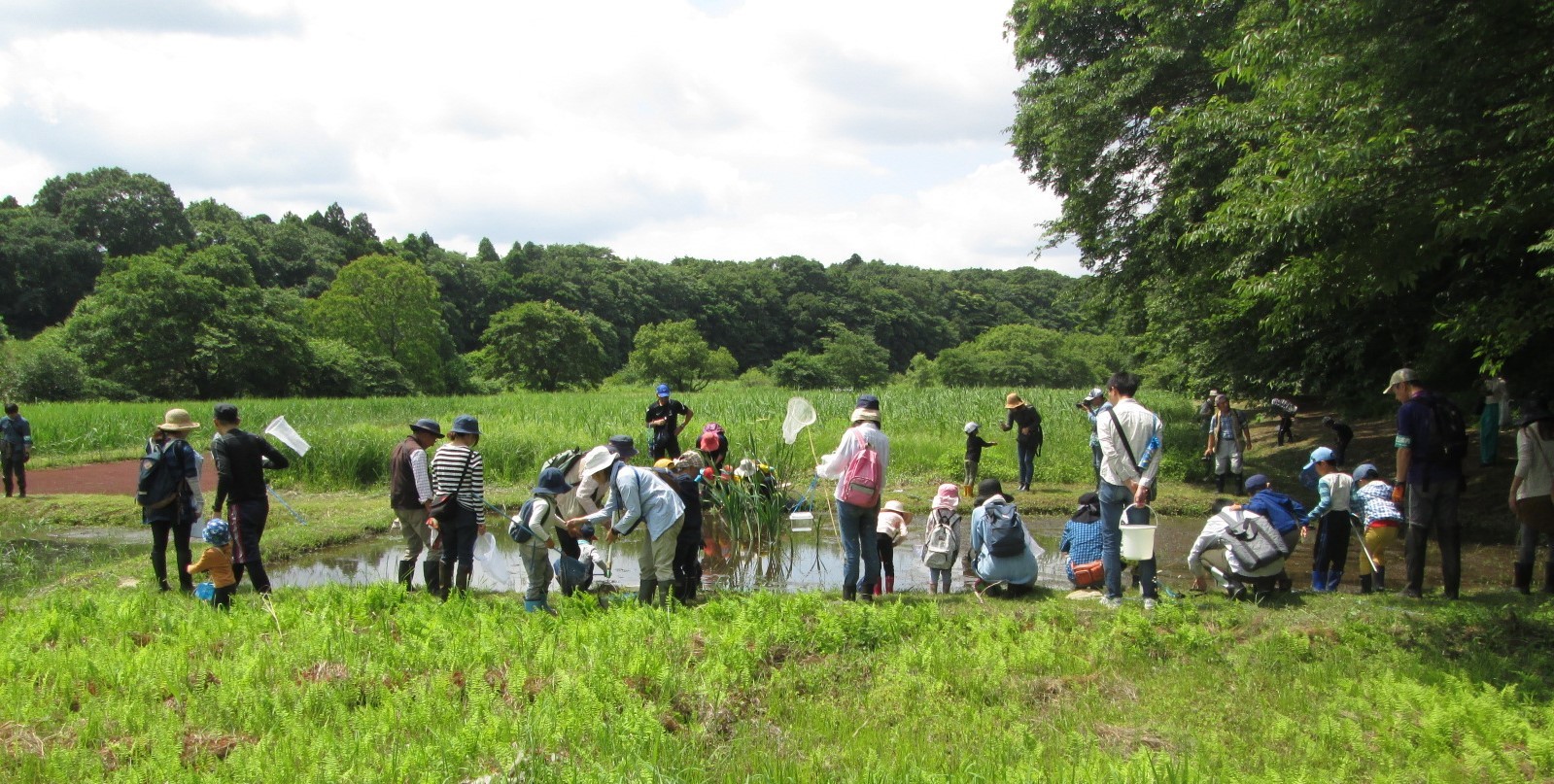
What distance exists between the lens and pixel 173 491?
7.82m

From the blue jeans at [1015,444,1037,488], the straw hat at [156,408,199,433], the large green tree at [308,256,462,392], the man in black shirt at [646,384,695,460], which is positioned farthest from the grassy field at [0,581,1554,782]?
the large green tree at [308,256,462,392]

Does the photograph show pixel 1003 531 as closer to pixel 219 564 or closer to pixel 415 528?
pixel 415 528

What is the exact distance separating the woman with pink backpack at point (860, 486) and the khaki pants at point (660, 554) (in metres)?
1.24

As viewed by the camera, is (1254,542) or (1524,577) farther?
(1524,577)

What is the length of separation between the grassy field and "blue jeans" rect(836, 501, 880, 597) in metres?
0.55

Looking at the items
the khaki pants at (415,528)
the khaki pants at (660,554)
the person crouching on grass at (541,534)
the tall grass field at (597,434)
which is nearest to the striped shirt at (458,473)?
the khaki pants at (415,528)

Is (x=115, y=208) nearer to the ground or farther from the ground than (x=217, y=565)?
farther from the ground

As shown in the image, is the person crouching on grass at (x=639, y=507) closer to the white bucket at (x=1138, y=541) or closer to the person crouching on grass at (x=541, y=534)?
the person crouching on grass at (x=541, y=534)

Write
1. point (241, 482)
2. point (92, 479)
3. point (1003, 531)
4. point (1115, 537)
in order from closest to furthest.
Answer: point (1115, 537) → point (241, 482) → point (1003, 531) → point (92, 479)

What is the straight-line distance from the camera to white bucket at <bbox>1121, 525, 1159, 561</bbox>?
6496mm

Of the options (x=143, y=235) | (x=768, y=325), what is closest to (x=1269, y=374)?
(x=143, y=235)

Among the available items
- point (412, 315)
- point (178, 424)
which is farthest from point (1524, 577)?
point (412, 315)

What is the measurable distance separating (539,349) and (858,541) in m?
57.1

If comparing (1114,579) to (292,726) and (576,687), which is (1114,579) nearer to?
(576,687)
